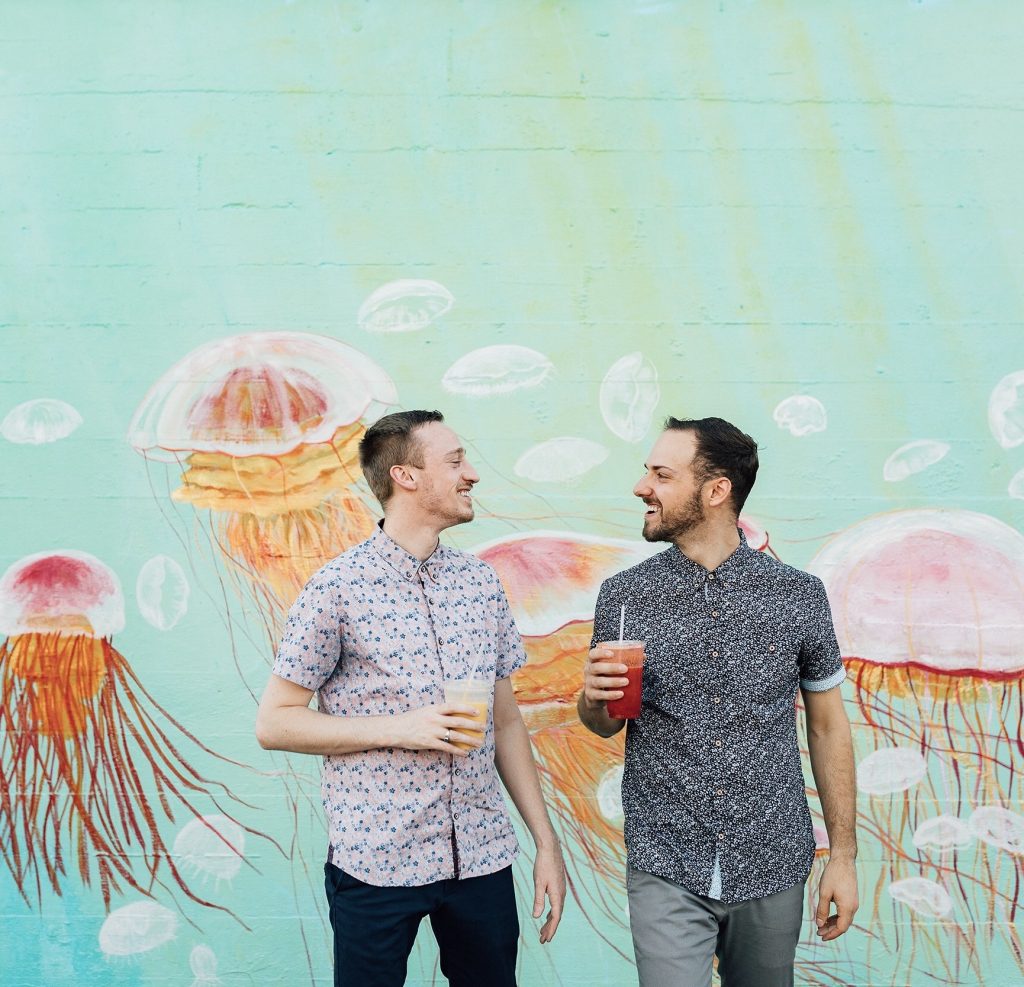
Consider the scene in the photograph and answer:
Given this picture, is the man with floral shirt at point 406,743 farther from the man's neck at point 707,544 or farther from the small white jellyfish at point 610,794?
the small white jellyfish at point 610,794

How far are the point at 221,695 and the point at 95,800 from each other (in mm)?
496

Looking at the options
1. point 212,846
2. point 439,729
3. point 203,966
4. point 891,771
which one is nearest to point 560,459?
point 439,729

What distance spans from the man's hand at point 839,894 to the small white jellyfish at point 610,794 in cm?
89

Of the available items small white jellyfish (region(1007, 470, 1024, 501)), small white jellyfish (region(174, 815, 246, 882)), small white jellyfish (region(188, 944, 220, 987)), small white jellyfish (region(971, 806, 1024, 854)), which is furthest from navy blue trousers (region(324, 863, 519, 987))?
small white jellyfish (region(1007, 470, 1024, 501))

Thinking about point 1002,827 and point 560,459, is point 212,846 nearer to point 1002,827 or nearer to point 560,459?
point 560,459

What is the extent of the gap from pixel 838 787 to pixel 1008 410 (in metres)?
1.42

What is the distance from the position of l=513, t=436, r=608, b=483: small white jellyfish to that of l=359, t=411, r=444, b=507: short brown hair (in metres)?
0.72

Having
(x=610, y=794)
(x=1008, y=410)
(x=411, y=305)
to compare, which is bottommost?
(x=610, y=794)

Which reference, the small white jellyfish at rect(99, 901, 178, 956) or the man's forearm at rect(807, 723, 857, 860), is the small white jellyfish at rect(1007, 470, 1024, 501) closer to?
the man's forearm at rect(807, 723, 857, 860)

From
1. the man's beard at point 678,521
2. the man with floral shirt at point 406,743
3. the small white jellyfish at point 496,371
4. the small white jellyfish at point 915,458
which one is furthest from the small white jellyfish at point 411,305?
the small white jellyfish at point 915,458

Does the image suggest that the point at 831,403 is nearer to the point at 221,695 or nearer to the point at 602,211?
the point at 602,211

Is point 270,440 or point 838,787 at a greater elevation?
point 270,440

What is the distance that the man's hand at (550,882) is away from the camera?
225 cm

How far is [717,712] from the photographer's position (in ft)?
7.10
